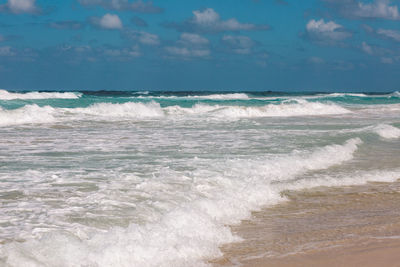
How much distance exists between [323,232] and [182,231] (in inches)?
58.5

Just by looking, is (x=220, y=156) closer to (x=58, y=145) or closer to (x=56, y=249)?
(x=58, y=145)

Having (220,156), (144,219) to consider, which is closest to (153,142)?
(220,156)

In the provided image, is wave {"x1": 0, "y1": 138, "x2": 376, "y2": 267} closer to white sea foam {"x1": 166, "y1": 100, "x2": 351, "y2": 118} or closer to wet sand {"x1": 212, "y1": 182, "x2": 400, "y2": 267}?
wet sand {"x1": 212, "y1": 182, "x2": 400, "y2": 267}

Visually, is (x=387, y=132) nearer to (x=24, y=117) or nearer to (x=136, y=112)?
(x=24, y=117)

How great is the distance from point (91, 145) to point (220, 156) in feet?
11.1

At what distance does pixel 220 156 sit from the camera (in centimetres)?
939

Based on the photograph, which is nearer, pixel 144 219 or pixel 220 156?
pixel 144 219

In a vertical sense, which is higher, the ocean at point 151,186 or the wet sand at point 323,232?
the ocean at point 151,186

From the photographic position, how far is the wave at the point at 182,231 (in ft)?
12.1

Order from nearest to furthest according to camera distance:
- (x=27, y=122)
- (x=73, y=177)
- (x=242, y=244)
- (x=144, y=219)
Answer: (x=242, y=244) < (x=144, y=219) < (x=73, y=177) < (x=27, y=122)

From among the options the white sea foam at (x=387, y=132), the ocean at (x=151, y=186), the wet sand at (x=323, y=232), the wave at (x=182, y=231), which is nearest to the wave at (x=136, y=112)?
the ocean at (x=151, y=186)

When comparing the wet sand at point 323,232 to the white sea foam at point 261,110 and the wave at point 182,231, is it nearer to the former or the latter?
the wave at point 182,231

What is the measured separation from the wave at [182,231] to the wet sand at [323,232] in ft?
Result: 0.77

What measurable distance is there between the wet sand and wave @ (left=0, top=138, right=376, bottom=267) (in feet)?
0.77
